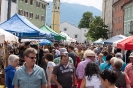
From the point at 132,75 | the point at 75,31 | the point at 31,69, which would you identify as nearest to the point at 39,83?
the point at 31,69

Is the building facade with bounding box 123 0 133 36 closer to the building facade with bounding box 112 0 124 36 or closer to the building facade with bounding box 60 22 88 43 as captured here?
the building facade with bounding box 112 0 124 36

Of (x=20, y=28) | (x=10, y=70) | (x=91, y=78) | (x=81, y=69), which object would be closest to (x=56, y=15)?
(x=20, y=28)

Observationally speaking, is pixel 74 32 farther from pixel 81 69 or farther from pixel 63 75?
pixel 63 75

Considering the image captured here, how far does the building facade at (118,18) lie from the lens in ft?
230

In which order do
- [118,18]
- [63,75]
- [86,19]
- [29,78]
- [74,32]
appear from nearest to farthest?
[29,78] → [63,75] → [118,18] → [86,19] → [74,32]

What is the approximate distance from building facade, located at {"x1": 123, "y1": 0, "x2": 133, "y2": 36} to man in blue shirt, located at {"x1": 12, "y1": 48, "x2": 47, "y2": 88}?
52.3 metres

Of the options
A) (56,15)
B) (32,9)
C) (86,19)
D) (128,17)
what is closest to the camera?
(32,9)

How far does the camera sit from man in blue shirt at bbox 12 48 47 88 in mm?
6280

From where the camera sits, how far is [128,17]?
6228 centimetres

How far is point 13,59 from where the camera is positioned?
25.5ft

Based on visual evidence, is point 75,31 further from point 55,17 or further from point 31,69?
point 31,69

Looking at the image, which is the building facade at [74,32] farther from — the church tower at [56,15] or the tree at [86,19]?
the church tower at [56,15]

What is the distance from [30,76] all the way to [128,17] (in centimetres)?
5762

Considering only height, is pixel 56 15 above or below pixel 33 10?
above
